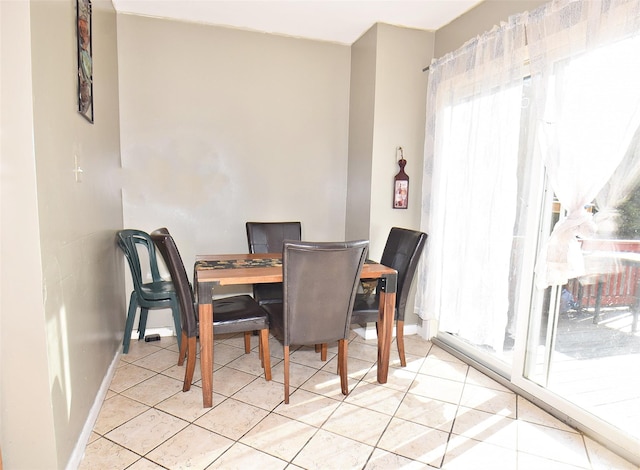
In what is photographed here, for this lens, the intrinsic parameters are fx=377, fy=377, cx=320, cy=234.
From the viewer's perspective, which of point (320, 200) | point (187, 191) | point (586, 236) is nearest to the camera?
point (586, 236)

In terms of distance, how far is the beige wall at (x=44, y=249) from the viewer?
4.17 ft

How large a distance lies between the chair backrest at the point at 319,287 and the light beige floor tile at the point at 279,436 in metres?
0.41

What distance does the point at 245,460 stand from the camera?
1.71m

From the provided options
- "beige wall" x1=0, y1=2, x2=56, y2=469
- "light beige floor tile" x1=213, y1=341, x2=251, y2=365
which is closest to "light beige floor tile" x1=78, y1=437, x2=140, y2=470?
"beige wall" x1=0, y1=2, x2=56, y2=469

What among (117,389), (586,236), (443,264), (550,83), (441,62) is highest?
(441,62)

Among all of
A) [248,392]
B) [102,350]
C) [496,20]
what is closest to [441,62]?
[496,20]

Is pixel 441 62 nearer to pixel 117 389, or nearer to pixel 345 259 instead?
pixel 345 259

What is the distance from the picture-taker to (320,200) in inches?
139

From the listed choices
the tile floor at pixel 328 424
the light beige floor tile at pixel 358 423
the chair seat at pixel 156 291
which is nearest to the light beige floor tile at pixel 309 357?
the tile floor at pixel 328 424

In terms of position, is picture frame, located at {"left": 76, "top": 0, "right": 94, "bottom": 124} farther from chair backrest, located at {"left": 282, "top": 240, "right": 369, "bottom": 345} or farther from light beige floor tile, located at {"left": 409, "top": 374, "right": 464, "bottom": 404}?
light beige floor tile, located at {"left": 409, "top": 374, "right": 464, "bottom": 404}

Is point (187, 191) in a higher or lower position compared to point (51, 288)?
higher

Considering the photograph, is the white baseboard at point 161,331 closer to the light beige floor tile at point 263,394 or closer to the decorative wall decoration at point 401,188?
the light beige floor tile at point 263,394

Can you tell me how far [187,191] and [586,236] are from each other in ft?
9.10

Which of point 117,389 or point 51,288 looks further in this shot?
point 117,389
